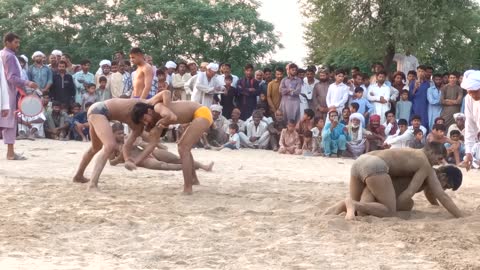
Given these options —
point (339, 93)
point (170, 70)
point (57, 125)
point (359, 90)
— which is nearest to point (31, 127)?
point (57, 125)

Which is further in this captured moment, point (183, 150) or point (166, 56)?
point (166, 56)

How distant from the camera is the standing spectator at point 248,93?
48.3 feet

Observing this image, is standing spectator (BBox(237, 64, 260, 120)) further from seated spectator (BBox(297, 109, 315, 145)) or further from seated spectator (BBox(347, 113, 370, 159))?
seated spectator (BBox(347, 113, 370, 159))

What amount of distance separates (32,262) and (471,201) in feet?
15.8

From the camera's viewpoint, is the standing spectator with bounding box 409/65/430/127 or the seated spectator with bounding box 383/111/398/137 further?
the standing spectator with bounding box 409/65/430/127

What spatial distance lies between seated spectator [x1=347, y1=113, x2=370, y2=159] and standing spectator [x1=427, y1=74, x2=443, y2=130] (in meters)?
1.27

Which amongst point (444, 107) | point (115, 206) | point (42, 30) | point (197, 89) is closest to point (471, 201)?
point (115, 206)

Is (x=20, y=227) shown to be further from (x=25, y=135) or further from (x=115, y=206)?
(x=25, y=135)

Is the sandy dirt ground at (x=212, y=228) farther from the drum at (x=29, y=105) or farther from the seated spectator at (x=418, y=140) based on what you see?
the seated spectator at (x=418, y=140)

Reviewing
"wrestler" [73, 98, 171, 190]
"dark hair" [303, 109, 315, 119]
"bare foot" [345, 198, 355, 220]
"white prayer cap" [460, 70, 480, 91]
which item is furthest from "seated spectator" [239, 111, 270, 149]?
"bare foot" [345, 198, 355, 220]

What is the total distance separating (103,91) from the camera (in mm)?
14797

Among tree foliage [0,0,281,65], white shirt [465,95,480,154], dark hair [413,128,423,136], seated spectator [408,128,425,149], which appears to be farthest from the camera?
tree foliage [0,0,281,65]

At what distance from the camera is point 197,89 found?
14391mm

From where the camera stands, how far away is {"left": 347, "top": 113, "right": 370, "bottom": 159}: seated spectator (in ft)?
43.3
